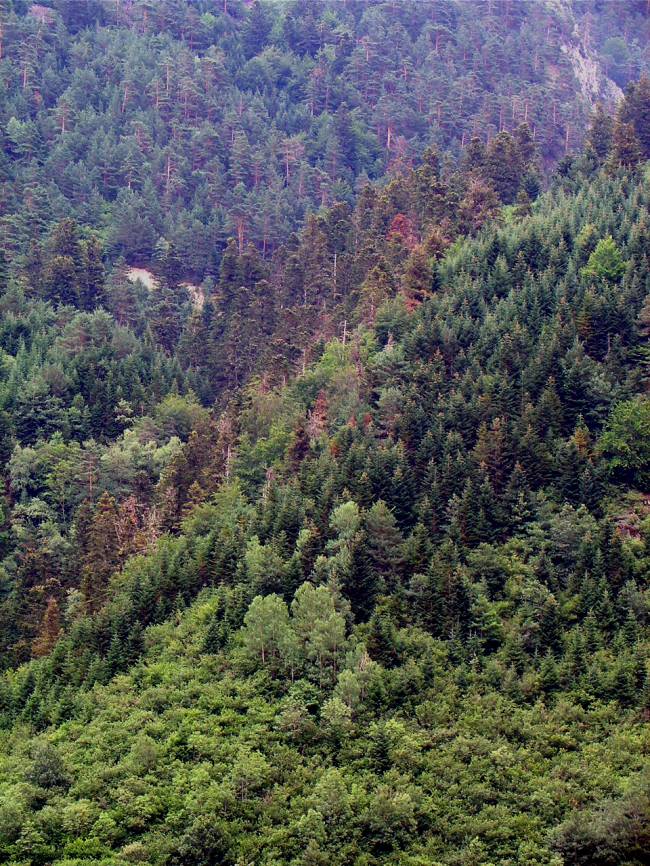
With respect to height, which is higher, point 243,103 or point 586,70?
point 586,70

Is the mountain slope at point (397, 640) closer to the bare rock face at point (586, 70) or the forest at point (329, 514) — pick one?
the forest at point (329, 514)

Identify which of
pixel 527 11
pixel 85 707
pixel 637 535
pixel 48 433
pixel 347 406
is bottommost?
pixel 48 433

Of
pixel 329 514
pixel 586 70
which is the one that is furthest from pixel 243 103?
pixel 329 514

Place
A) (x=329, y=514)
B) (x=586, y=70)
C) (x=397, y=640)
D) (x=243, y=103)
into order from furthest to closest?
(x=586, y=70), (x=243, y=103), (x=329, y=514), (x=397, y=640)

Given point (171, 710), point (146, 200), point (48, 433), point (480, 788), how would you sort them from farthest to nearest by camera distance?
point (146, 200) → point (48, 433) → point (171, 710) → point (480, 788)

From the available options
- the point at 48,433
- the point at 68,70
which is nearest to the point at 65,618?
the point at 48,433

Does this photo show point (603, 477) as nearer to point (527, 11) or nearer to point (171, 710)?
point (171, 710)

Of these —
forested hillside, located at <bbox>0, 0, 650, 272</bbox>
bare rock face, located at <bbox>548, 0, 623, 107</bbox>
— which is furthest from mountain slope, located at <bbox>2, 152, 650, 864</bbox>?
bare rock face, located at <bbox>548, 0, 623, 107</bbox>

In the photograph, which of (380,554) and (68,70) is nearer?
(380,554)

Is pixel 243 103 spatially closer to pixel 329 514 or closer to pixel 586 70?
pixel 586 70

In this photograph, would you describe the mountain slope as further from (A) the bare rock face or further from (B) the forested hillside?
(A) the bare rock face
